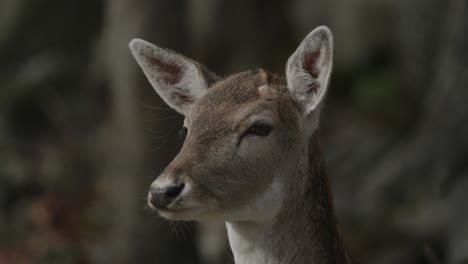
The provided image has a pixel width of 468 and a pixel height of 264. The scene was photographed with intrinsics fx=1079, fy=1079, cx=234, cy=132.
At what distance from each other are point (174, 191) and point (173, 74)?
4.95ft

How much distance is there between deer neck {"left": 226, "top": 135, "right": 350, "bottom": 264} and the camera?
6.55 meters

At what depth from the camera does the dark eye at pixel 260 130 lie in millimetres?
6516

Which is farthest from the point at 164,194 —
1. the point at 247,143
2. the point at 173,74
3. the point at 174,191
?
the point at 173,74

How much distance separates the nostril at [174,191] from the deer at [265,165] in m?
0.03

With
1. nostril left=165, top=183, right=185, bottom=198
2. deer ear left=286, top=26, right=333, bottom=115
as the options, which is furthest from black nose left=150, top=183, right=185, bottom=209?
deer ear left=286, top=26, right=333, bottom=115

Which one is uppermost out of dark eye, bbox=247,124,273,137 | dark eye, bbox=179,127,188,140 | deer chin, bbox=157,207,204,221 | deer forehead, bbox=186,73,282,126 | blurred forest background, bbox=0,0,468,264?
deer forehead, bbox=186,73,282,126

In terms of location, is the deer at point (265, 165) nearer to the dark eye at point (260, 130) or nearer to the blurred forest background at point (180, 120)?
the dark eye at point (260, 130)

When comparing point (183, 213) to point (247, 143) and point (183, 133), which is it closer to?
point (247, 143)

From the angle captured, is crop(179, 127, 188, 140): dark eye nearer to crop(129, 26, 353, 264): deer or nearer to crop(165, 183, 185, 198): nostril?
crop(129, 26, 353, 264): deer

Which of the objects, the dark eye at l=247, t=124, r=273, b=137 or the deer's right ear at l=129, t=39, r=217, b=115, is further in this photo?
the deer's right ear at l=129, t=39, r=217, b=115

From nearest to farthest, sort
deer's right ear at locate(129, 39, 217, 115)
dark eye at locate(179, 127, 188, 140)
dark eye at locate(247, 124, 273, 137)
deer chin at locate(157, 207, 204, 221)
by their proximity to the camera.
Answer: deer chin at locate(157, 207, 204, 221)
dark eye at locate(247, 124, 273, 137)
dark eye at locate(179, 127, 188, 140)
deer's right ear at locate(129, 39, 217, 115)

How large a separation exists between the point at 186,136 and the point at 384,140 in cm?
793

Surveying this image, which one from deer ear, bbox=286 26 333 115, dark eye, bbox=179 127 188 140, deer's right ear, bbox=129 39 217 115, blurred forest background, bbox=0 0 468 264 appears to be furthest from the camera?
blurred forest background, bbox=0 0 468 264

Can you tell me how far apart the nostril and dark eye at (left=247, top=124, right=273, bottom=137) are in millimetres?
661
